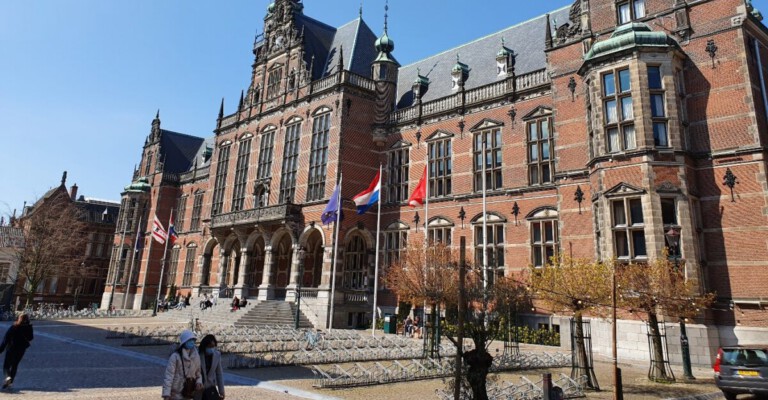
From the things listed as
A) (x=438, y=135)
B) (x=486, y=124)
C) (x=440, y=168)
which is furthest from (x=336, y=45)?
(x=486, y=124)

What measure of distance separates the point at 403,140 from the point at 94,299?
1895 inches

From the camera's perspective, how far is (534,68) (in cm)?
2644

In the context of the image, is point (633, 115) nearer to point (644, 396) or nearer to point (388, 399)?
point (644, 396)

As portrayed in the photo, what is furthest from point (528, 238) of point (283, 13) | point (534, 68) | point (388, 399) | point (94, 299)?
point (94, 299)

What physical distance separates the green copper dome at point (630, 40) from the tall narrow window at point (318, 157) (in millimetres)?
16947

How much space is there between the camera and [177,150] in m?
54.2

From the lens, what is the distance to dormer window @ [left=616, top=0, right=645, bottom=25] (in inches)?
821

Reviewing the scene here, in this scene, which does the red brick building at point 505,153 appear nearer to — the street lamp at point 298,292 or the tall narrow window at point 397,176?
the tall narrow window at point 397,176

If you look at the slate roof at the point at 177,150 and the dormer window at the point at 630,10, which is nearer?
the dormer window at the point at 630,10

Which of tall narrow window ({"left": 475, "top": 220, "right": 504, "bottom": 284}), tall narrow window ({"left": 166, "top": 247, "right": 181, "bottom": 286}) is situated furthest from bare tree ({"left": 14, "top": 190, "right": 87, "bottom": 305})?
tall narrow window ({"left": 475, "top": 220, "right": 504, "bottom": 284})

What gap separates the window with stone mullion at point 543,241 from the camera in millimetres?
22906

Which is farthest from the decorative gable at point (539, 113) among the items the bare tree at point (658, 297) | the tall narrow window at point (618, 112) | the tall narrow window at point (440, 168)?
the bare tree at point (658, 297)

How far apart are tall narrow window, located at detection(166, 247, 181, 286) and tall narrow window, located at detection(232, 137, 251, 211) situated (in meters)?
13.8

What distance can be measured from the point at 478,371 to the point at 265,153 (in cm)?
3018
